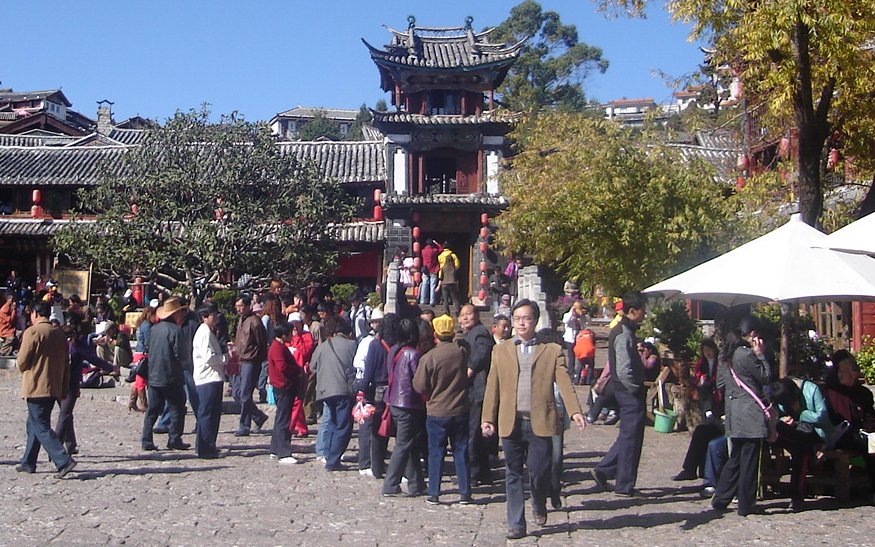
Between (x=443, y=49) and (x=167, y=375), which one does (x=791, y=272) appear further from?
(x=443, y=49)

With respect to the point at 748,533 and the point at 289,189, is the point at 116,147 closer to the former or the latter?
the point at 289,189

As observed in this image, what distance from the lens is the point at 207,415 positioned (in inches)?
387

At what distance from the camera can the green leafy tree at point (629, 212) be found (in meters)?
15.8

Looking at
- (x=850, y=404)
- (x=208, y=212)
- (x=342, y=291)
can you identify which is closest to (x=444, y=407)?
(x=850, y=404)

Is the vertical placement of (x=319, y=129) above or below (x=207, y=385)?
above

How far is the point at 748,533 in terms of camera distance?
698cm

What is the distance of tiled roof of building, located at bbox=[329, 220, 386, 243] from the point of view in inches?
1214

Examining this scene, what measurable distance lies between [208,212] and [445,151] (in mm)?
13252

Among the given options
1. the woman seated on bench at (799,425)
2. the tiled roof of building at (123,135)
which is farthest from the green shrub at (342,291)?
the woman seated on bench at (799,425)

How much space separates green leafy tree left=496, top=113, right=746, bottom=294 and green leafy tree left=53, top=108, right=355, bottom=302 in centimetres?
511

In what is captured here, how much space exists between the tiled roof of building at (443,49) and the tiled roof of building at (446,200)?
14.9 ft

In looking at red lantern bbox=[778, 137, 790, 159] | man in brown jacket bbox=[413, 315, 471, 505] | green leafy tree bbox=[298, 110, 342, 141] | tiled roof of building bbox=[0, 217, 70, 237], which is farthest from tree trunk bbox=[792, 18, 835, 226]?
green leafy tree bbox=[298, 110, 342, 141]

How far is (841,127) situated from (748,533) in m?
6.83

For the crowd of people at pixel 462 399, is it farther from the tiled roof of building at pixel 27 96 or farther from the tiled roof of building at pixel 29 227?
the tiled roof of building at pixel 27 96
